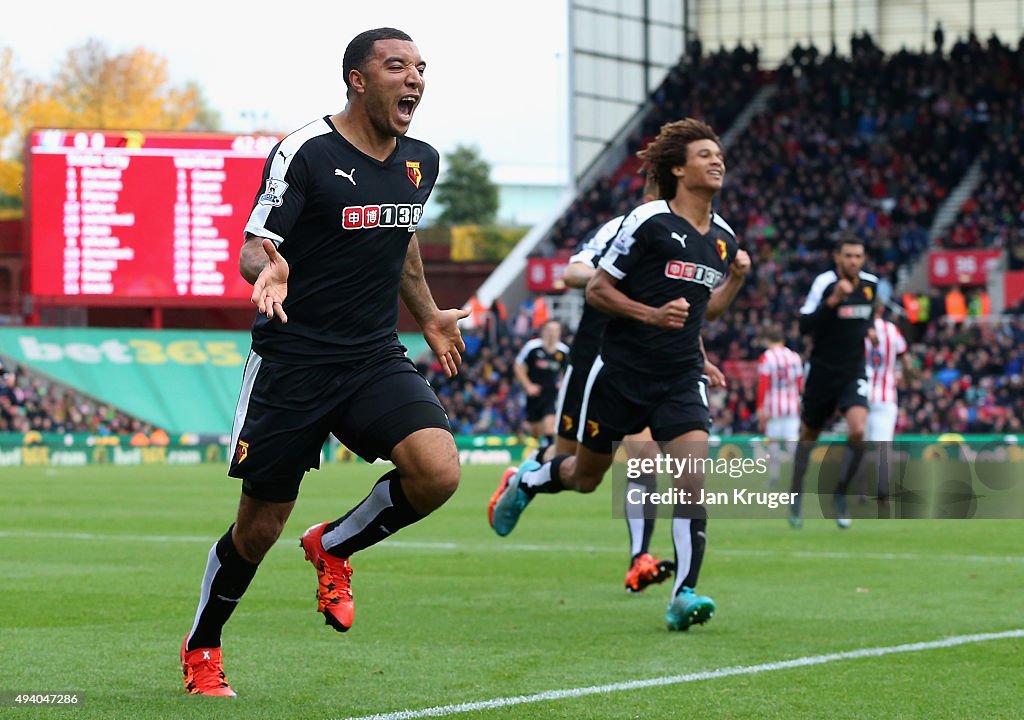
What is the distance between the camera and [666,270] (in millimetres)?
9008

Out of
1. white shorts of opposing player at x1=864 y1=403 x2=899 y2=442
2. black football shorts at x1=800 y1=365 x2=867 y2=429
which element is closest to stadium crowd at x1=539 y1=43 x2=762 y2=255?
white shorts of opposing player at x1=864 y1=403 x2=899 y2=442

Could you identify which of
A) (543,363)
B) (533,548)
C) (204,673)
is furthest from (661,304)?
(543,363)

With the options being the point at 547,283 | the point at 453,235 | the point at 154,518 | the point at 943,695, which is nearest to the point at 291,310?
the point at 943,695

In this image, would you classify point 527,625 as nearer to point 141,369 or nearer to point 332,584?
point 332,584

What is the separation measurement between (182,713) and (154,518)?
1096 centimetres

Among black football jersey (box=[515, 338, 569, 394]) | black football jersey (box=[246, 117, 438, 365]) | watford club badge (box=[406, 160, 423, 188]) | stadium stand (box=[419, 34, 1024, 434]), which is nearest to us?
black football jersey (box=[246, 117, 438, 365])

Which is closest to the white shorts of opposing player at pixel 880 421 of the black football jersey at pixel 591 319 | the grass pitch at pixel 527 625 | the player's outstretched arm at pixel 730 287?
the grass pitch at pixel 527 625

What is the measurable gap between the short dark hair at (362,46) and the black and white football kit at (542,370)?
61.8ft

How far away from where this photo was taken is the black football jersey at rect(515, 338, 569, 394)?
25250 millimetres

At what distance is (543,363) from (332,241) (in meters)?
19.3

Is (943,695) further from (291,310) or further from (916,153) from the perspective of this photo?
(916,153)

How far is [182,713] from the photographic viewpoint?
18.9 ft

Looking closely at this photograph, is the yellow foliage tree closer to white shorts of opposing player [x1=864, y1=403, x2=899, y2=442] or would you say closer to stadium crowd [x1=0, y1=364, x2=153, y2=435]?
stadium crowd [x1=0, y1=364, x2=153, y2=435]

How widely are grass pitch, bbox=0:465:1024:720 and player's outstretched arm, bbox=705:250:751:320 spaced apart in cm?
160
